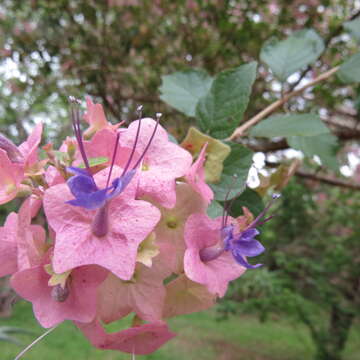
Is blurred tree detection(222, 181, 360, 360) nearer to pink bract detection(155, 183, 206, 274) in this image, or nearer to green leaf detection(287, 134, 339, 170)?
green leaf detection(287, 134, 339, 170)

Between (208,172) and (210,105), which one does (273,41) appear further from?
(208,172)

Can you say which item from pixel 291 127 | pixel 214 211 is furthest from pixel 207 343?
pixel 214 211

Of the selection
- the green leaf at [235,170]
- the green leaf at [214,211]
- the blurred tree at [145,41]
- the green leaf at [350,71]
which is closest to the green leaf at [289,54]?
the green leaf at [350,71]

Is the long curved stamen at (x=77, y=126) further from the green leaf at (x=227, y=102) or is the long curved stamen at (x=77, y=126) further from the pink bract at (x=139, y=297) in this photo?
the green leaf at (x=227, y=102)

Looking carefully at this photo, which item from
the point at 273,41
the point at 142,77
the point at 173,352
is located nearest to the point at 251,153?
the point at 273,41

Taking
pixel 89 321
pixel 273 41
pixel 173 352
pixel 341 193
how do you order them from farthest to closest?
pixel 173 352 < pixel 341 193 < pixel 273 41 < pixel 89 321

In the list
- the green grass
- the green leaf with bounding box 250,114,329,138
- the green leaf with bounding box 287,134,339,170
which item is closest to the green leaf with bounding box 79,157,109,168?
the green leaf with bounding box 250,114,329,138
